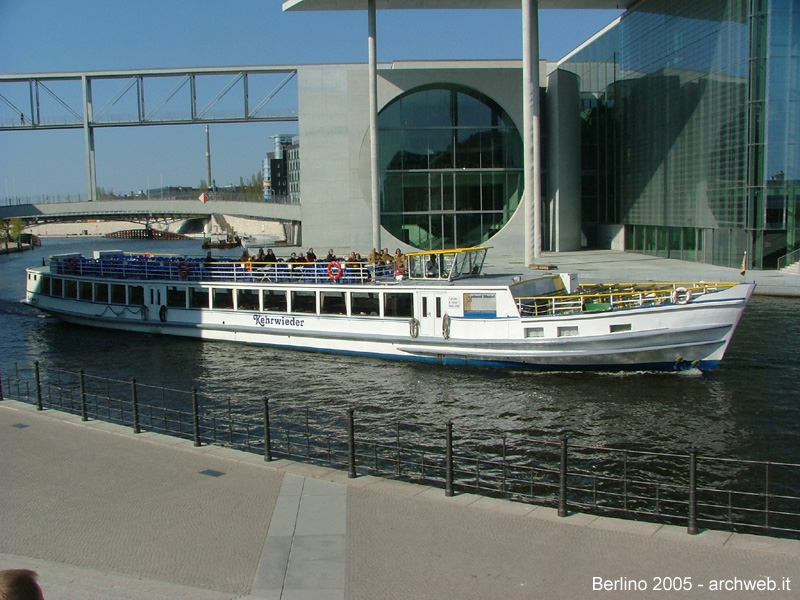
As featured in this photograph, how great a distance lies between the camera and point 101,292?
38250mm

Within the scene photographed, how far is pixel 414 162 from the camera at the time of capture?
63.5 meters

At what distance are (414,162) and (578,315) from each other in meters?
40.7

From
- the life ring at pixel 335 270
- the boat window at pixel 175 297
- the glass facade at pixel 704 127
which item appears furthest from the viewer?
the glass facade at pixel 704 127

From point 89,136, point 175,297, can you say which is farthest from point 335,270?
point 89,136

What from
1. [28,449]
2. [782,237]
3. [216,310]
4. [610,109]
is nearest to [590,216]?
[610,109]

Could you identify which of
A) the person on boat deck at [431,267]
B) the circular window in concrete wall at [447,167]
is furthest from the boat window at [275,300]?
the circular window in concrete wall at [447,167]

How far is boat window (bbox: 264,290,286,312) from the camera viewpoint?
1265 inches

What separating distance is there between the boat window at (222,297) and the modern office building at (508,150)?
2557 cm

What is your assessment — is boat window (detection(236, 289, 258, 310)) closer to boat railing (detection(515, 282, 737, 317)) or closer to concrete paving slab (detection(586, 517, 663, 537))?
boat railing (detection(515, 282, 737, 317))

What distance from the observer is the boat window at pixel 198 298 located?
3439 centimetres

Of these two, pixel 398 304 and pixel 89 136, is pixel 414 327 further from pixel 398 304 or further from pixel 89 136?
pixel 89 136

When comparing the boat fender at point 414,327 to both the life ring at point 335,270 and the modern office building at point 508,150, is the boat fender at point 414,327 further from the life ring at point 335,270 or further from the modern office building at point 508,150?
the modern office building at point 508,150

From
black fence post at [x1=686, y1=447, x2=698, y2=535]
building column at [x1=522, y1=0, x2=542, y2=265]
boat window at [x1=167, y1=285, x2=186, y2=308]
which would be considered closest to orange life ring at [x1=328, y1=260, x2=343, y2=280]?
boat window at [x1=167, y1=285, x2=186, y2=308]

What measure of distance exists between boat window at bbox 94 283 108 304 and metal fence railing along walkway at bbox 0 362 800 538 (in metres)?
17.1
